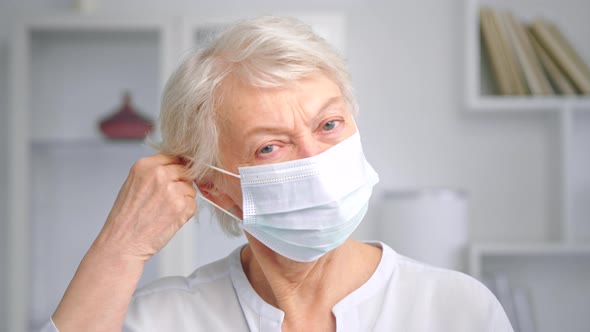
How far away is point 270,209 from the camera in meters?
1.22

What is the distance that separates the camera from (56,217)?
3.00 metres

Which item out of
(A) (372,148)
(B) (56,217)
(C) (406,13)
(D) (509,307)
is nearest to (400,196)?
(A) (372,148)

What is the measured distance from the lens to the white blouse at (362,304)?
125 centimetres

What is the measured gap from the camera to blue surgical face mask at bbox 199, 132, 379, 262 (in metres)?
1.19

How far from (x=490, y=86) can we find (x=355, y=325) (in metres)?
1.93

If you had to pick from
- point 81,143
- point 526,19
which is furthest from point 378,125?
point 81,143

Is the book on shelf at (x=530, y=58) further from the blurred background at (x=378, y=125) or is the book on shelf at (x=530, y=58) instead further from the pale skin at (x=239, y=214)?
the pale skin at (x=239, y=214)

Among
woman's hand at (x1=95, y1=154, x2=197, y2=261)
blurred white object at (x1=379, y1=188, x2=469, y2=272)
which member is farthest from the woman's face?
blurred white object at (x1=379, y1=188, x2=469, y2=272)

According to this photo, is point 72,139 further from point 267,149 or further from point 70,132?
point 267,149

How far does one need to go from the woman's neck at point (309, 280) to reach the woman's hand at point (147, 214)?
165 millimetres

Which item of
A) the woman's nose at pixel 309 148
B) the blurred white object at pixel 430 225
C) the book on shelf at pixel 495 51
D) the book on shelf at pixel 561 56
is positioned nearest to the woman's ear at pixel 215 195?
the woman's nose at pixel 309 148

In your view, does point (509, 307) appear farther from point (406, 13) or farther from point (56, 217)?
point (56, 217)

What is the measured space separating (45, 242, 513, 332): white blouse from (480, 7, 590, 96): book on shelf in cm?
163

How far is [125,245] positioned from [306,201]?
367 millimetres
